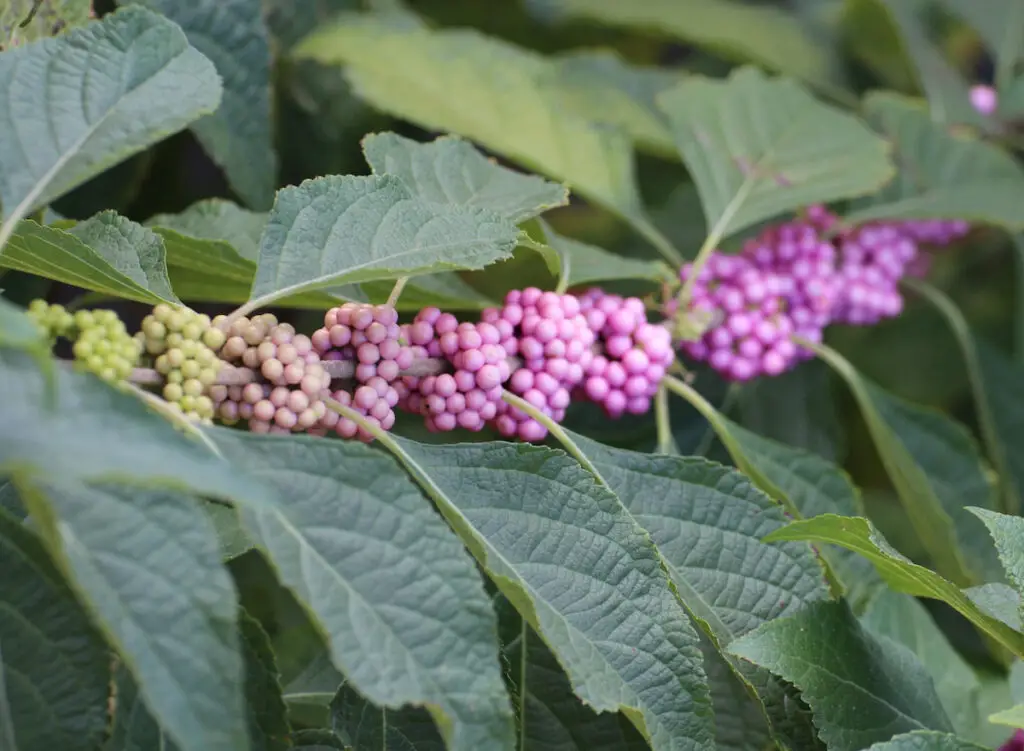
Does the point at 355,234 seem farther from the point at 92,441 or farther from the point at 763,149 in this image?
the point at 763,149

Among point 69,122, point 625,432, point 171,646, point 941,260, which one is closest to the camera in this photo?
point 171,646

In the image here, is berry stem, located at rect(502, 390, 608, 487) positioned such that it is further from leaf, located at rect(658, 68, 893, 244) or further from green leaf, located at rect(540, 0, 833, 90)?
green leaf, located at rect(540, 0, 833, 90)

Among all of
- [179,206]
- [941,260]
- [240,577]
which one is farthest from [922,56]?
[240,577]

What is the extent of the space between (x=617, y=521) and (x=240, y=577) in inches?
16.8

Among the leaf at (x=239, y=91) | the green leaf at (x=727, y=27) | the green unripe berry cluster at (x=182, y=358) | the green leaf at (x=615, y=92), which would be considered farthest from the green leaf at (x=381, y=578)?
the green leaf at (x=727, y=27)

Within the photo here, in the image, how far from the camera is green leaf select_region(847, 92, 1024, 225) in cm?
112

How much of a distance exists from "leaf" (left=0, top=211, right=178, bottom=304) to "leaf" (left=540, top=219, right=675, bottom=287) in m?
0.32

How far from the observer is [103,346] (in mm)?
514

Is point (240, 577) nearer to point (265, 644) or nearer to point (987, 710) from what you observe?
point (265, 644)

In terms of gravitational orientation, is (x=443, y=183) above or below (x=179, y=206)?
above

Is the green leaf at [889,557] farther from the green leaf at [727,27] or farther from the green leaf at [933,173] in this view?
the green leaf at [727,27]

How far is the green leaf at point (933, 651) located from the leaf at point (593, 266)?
1.13ft

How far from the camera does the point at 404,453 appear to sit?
62 cm

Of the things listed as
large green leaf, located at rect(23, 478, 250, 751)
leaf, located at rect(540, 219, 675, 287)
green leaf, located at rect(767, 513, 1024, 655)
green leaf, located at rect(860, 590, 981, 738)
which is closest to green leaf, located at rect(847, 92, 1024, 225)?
leaf, located at rect(540, 219, 675, 287)
